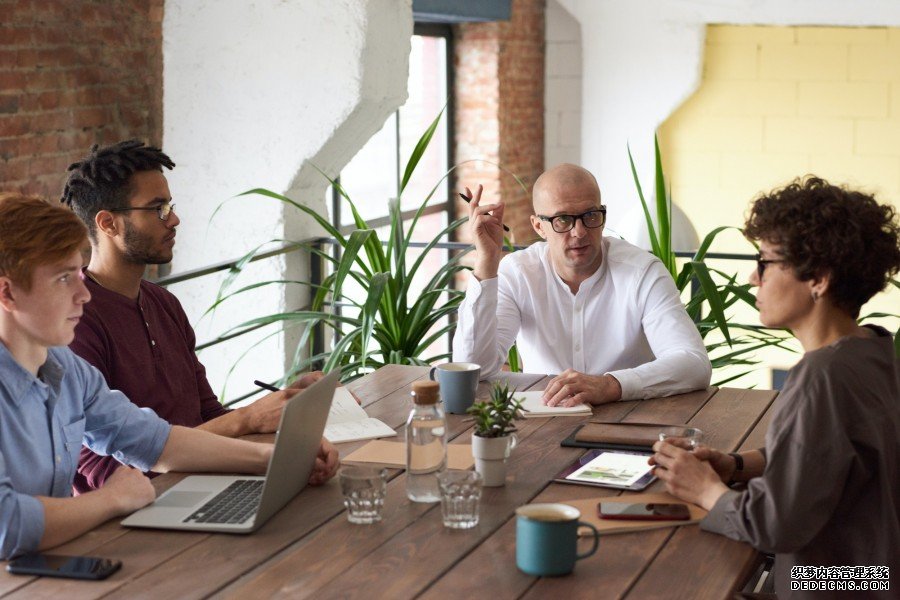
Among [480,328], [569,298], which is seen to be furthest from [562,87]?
[480,328]

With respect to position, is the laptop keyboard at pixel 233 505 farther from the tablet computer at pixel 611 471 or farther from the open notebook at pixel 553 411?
the open notebook at pixel 553 411

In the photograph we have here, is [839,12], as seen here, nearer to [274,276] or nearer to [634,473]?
[274,276]

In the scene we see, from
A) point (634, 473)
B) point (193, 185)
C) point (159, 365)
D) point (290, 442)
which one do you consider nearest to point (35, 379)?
point (290, 442)

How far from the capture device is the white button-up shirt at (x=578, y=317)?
114 inches

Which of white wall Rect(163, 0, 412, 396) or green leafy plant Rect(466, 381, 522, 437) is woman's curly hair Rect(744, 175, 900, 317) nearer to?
green leafy plant Rect(466, 381, 522, 437)

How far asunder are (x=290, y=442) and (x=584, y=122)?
5437 millimetres

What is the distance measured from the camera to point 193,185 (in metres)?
4.26

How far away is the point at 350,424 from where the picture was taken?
7.88 ft

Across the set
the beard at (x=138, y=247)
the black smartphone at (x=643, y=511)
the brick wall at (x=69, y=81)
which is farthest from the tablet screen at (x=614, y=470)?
the brick wall at (x=69, y=81)

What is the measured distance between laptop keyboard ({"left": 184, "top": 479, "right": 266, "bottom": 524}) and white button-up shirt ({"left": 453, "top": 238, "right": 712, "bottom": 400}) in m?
1.03

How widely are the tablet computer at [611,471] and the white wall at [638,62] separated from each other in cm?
472

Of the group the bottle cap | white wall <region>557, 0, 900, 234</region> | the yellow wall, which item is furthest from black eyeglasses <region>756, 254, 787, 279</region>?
white wall <region>557, 0, 900, 234</region>

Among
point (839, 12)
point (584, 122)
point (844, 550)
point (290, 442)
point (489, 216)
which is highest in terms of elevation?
point (839, 12)

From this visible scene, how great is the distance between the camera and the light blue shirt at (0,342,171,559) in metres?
1.65
